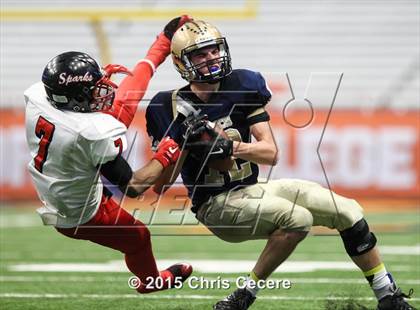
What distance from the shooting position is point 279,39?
13547mm

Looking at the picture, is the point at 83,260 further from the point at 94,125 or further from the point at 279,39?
the point at 279,39

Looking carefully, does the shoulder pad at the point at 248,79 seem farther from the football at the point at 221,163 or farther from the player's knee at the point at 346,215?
the player's knee at the point at 346,215

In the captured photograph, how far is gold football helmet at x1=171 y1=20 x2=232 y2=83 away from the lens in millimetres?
4031

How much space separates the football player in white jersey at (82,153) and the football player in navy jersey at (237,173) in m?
0.23

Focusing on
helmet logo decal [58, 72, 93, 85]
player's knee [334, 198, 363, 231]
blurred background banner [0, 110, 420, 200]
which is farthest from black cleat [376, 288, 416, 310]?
blurred background banner [0, 110, 420, 200]

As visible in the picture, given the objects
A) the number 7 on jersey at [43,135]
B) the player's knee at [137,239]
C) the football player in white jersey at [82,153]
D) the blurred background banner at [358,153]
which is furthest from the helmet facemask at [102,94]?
the blurred background banner at [358,153]

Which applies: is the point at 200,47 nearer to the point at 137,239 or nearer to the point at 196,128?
the point at 196,128

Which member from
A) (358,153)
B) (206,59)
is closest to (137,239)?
(206,59)

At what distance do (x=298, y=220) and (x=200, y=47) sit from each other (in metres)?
0.96

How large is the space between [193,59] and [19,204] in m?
6.97

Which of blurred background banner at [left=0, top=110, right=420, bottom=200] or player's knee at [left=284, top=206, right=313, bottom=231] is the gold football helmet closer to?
player's knee at [left=284, top=206, right=313, bottom=231]

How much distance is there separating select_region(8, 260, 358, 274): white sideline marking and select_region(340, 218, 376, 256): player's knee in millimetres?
1735

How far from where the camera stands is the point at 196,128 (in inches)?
150

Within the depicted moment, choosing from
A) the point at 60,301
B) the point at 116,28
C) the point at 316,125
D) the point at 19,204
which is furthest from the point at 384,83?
the point at 60,301
